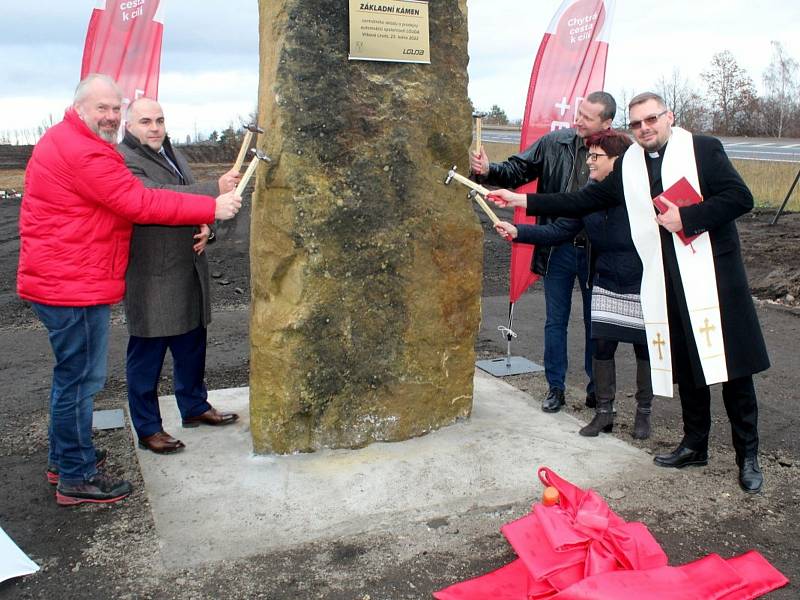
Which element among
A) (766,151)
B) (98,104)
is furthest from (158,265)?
(766,151)

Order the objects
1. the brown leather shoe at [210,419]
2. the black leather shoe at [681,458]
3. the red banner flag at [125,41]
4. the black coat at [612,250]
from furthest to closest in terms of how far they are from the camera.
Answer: the red banner flag at [125,41] → the brown leather shoe at [210,419] → the black coat at [612,250] → the black leather shoe at [681,458]

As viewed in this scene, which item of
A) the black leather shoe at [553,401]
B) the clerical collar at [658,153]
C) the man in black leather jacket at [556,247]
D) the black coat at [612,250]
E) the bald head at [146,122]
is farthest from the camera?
the black leather shoe at [553,401]

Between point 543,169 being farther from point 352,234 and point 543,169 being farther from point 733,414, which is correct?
point 733,414

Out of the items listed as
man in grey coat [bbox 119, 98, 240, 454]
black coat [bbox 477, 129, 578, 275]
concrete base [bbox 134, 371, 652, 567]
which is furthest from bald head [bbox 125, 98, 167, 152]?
black coat [bbox 477, 129, 578, 275]

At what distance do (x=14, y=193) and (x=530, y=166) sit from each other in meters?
16.9

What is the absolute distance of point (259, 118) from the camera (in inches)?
152

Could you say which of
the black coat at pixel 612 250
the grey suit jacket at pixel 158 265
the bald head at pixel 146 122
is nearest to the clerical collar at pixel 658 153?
the black coat at pixel 612 250

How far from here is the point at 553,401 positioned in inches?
188

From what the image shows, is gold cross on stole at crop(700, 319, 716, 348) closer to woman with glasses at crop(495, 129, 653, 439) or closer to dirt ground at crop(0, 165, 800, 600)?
woman with glasses at crop(495, 129, 653, 439)

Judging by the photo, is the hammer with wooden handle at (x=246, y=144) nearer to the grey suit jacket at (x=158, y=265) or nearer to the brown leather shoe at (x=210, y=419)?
the grey suit jacket at (x=158, y=265)

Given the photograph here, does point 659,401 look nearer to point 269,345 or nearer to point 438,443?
point 438,443

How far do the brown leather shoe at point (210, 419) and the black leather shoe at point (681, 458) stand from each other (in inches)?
94.7

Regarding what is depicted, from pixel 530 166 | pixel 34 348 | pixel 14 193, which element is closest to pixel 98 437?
pixel 34 348

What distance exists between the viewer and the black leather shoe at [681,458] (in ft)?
13.0
